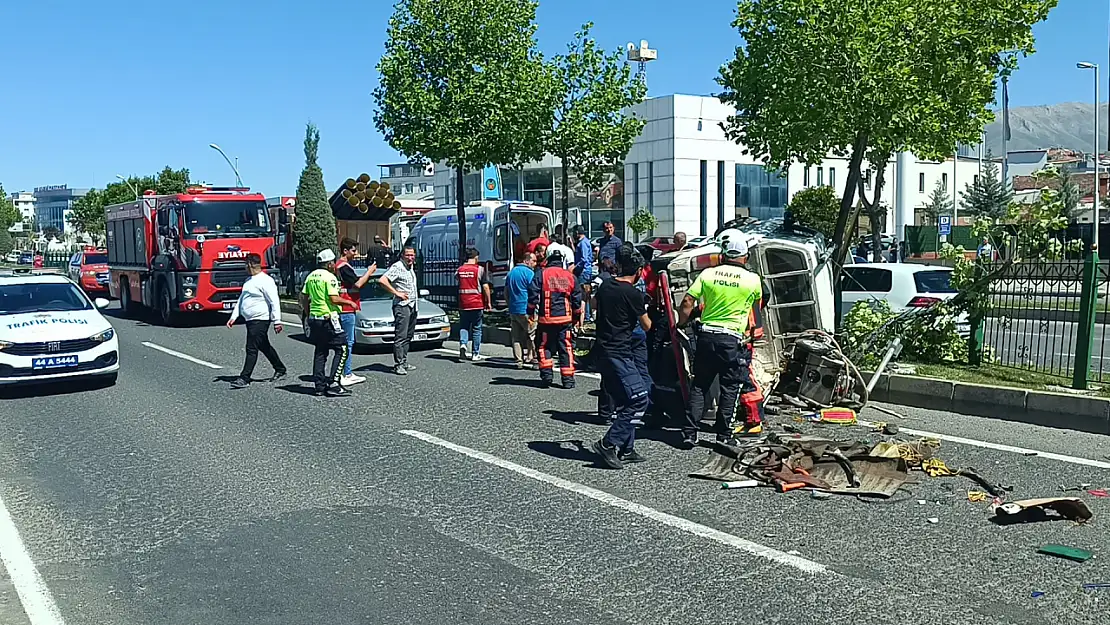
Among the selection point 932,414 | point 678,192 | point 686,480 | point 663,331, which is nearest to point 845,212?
point 932,414

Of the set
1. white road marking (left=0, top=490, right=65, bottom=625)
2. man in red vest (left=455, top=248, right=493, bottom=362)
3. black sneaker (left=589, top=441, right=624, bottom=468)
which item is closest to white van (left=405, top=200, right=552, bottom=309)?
Result: man in red vest (left=455, top=248, right=493, bottom=362)

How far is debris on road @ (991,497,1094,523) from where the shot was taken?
6.55m

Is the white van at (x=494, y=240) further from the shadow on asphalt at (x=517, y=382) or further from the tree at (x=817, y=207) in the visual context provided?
the tree at (x=817, y=207)

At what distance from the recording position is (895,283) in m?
16.0

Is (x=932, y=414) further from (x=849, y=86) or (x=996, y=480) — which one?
(x=849, y=86)

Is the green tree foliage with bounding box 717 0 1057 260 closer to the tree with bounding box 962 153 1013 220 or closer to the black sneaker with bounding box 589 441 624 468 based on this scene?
the black sneaker with bounding box 589 441 624 468

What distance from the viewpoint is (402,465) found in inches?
336

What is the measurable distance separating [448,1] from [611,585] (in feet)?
57.0

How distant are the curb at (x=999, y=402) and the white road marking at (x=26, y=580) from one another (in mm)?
8280

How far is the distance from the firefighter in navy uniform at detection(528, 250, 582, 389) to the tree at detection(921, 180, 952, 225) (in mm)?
62960

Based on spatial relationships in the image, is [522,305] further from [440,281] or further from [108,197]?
[108,197]

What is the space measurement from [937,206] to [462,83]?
57.5 metres

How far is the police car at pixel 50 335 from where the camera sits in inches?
487

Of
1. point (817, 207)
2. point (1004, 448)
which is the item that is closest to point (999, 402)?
point (1004, 448)
